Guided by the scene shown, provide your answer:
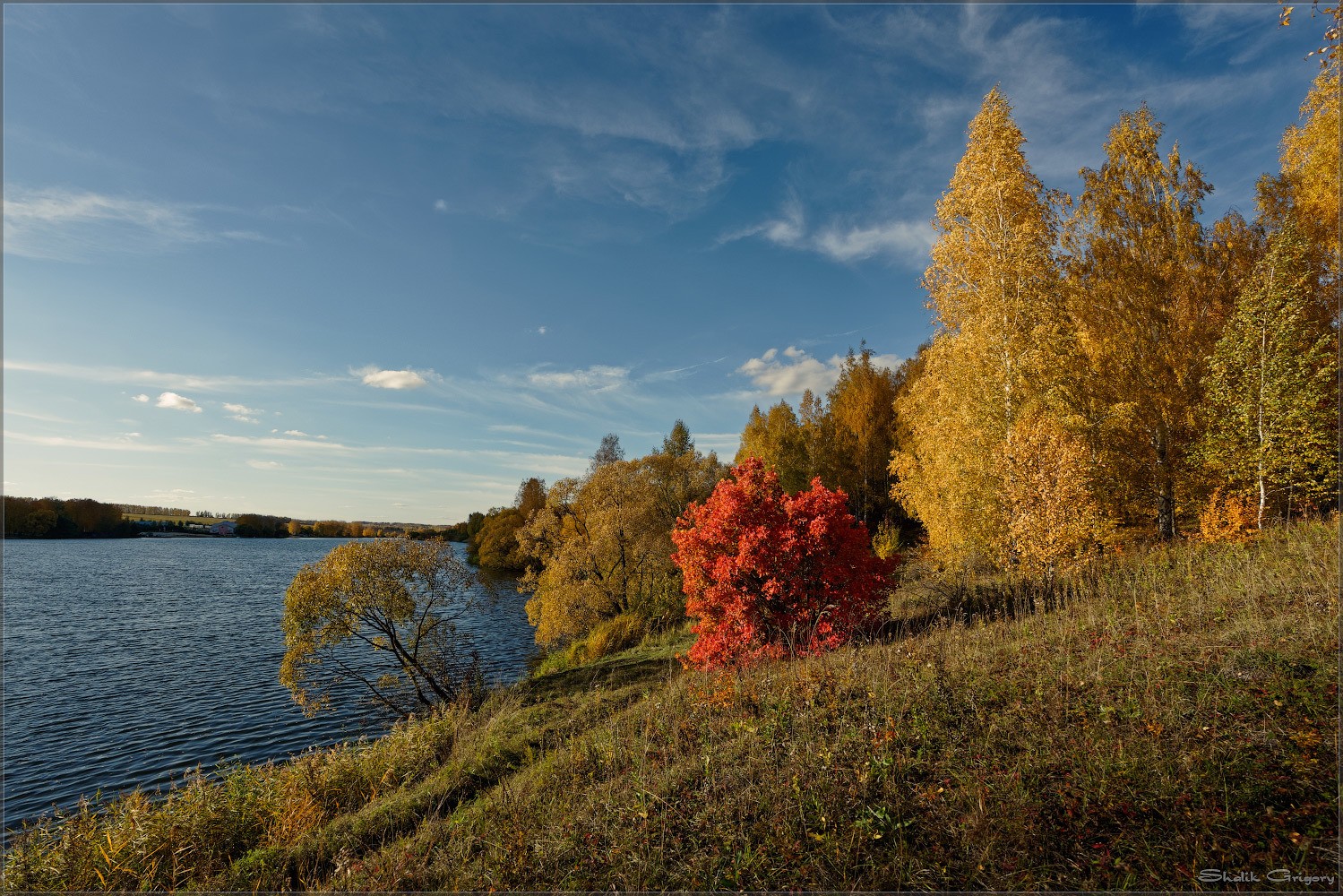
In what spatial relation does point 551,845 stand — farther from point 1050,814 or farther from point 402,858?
point 1050,814

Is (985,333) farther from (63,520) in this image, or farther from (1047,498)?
(63,520)

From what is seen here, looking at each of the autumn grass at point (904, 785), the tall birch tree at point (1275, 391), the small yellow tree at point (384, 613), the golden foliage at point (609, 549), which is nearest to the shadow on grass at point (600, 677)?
the small yellow tree at point (384, 613)

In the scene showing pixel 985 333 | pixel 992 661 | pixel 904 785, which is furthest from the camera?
pixel 985 333

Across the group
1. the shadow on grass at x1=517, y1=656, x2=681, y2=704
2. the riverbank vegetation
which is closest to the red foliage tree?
the riverbank vegetation

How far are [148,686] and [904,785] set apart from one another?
31.6 meters

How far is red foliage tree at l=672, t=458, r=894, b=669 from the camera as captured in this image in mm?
13719

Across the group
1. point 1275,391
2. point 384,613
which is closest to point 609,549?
point 384,613

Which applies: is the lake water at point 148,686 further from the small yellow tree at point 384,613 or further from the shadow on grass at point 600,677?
the shadow on grass at point 600,677

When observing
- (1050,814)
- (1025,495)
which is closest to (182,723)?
(1050,814)

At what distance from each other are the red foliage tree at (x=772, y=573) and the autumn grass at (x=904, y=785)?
2.53 meters

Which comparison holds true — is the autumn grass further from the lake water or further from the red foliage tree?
the lake water

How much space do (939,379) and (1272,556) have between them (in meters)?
8.39

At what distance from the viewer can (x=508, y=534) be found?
221 feet

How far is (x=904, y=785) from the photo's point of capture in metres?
5.84
